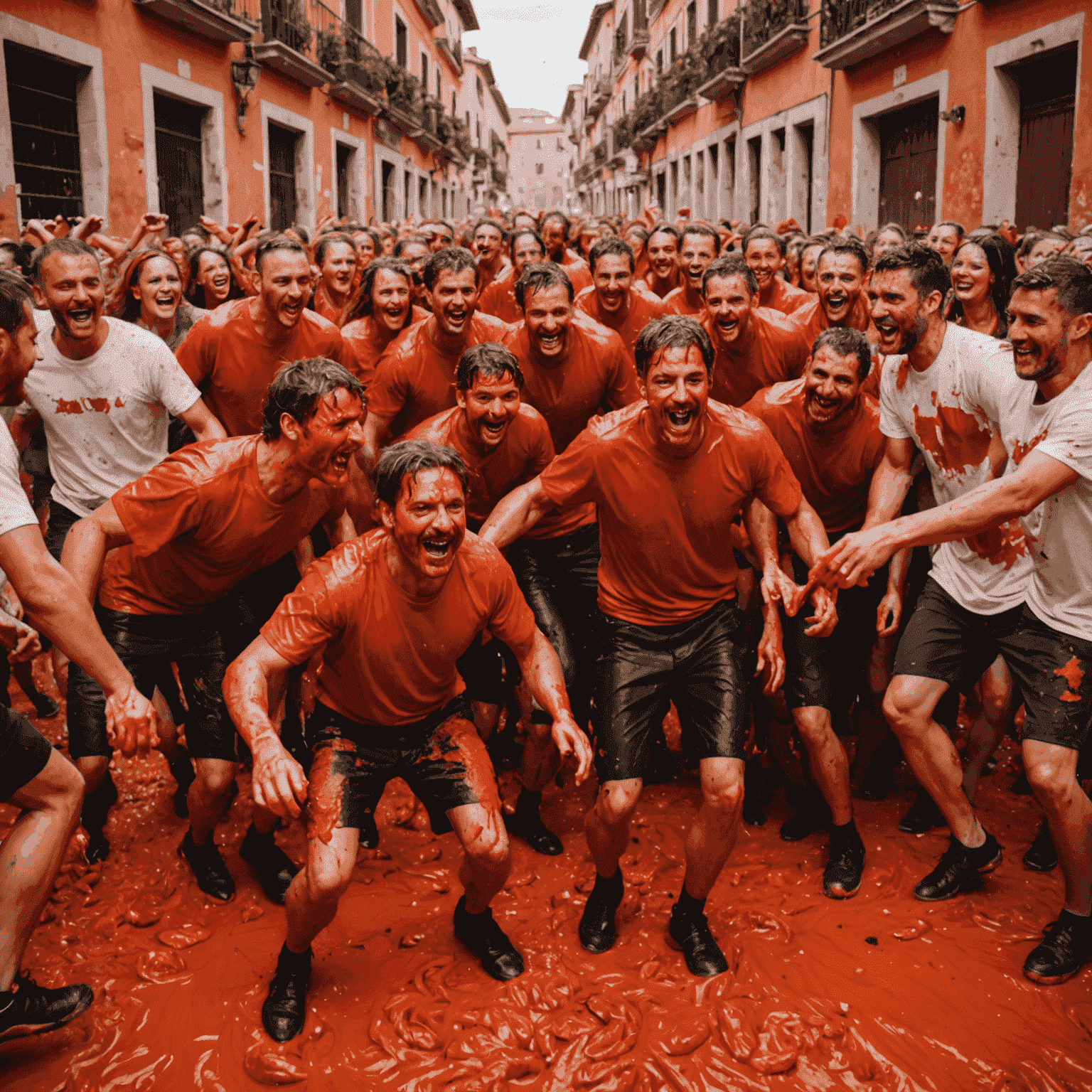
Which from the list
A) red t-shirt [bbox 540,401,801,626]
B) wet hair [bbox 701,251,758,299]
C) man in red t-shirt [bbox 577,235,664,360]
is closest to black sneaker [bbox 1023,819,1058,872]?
red t-shirt [bbox 540,401,801,626]

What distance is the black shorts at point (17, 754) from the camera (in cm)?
283

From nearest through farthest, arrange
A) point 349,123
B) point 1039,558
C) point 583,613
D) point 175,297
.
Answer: point 1039,558 → point 583,613 → point 175,297 → point 349,123

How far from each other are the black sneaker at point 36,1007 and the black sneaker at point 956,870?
2880 mm

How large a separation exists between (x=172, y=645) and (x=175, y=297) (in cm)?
248

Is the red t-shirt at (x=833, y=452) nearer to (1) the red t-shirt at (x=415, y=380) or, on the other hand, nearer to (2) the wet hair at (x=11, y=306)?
(1) the red t-shirt at (x=415, y=380)

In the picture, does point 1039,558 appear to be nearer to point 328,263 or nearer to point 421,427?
point 421,427

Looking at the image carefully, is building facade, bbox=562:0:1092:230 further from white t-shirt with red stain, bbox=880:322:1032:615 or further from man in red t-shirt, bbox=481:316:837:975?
man in red t-shirt, bbox=481:316:837:975

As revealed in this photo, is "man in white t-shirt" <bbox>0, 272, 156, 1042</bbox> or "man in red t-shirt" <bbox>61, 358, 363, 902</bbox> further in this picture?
"man in red t-shirt" <bbox>61, 358, 363, 902</bbox>

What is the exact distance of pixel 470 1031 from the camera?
3094mm

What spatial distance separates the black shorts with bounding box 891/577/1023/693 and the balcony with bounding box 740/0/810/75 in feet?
50.6

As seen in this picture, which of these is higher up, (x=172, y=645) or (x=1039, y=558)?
(x=1039, y=558)

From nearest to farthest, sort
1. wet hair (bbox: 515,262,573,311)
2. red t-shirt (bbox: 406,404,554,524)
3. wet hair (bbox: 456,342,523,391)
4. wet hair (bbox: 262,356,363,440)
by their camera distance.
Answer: wet hair (bbox: 262,356,363,440) → wet hair (bbox: 456,342,523,391) → red t-shirt (bbox: 406,404,554,524) → wet hair (bbox: 515,262,573,311)

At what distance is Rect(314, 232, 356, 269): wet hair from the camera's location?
677 cm

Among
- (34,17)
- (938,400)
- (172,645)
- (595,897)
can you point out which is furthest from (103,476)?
(34,17)
